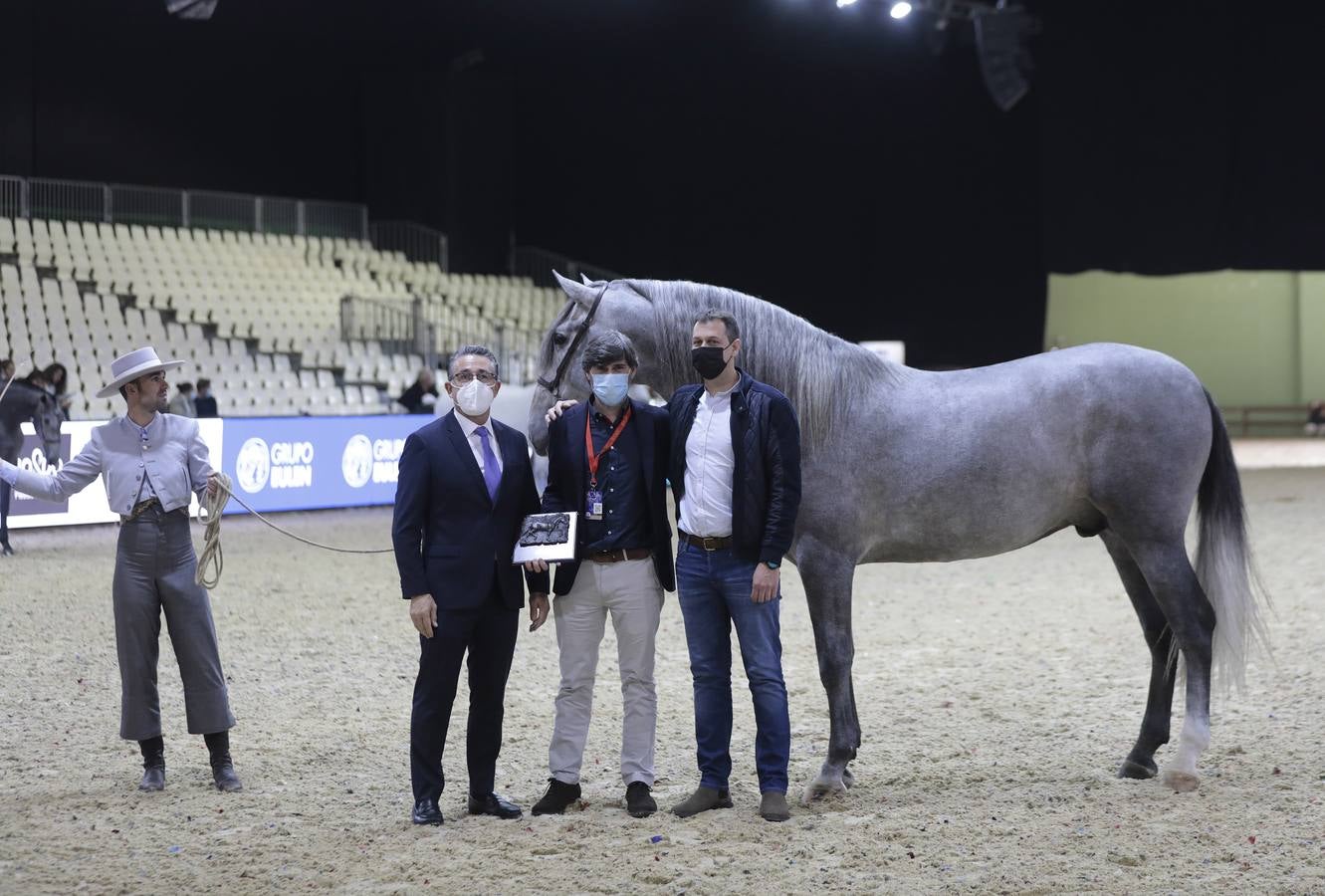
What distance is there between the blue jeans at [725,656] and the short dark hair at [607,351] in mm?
637

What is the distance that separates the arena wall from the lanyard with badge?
26788 mm

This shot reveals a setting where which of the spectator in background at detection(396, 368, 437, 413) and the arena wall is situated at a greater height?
the arena wall

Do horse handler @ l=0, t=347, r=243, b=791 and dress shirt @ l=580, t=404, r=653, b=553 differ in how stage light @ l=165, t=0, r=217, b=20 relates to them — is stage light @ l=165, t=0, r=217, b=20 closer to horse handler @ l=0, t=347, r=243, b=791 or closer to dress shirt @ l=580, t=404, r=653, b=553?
horse handler @ l=0, t=347, r=243, b=791

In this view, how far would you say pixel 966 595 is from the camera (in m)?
9.20

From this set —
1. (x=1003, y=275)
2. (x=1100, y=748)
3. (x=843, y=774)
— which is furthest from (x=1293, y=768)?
(x=1003, y=275)

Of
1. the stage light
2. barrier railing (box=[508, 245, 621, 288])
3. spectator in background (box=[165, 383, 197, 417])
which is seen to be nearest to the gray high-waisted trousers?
spectator in background (box=[165, 383, 197, 417])

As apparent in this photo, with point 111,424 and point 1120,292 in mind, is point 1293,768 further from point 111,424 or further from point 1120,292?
point 1120,292

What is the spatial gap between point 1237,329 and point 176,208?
22231mm

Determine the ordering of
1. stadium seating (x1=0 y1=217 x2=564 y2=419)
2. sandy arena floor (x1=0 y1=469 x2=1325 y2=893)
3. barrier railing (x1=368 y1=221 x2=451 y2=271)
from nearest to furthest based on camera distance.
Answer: sandy arena floor (x1=0 y1=469 x2=1325 y2=893)
stadium seating (x1=0 y1=217 x2=564 y2=419)
barrier railing (x1=368 y1=221 x2=451 y2=271)

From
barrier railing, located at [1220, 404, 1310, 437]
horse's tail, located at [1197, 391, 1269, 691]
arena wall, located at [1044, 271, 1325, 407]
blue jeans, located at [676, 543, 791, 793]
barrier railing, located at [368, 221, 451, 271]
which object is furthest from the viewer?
arena wall, located at [1044, 271, 1325, 407]

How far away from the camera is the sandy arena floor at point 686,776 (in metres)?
3.73

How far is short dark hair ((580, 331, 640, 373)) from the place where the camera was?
13.8ft

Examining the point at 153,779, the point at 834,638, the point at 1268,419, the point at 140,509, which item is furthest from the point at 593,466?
the point at 1268,419

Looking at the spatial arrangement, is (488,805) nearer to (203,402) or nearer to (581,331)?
(581,331)
